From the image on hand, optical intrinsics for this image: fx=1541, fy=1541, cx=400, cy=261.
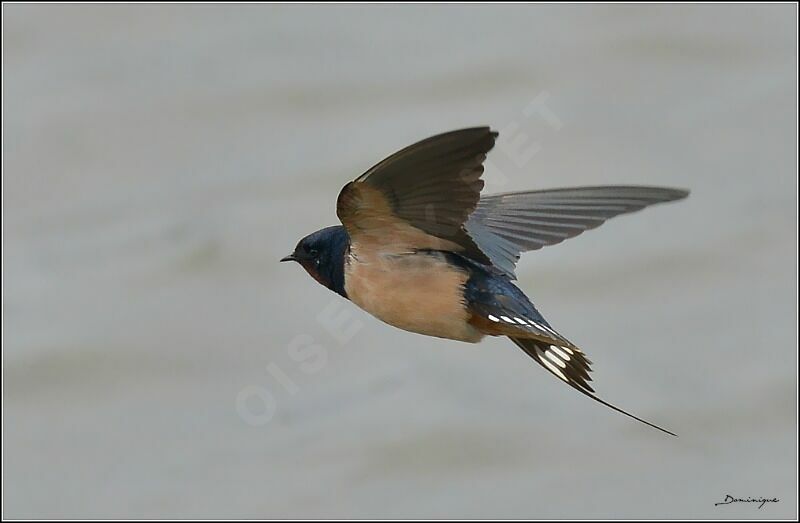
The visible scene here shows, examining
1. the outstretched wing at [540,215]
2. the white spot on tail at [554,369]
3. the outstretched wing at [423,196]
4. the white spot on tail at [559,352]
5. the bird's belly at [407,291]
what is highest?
the outstretched wing at [540,215]

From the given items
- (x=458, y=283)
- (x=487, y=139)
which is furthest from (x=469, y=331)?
(x=487, y=139)

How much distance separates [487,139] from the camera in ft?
6.71

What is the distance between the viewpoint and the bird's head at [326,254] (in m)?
2.46

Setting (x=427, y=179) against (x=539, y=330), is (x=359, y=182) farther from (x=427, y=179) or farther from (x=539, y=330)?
(x=539, y=330)

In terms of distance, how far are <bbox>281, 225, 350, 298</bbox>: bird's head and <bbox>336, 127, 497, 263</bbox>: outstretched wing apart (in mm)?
83

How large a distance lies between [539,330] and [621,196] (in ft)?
0.98

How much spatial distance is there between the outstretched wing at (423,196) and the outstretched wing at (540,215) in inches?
6.2

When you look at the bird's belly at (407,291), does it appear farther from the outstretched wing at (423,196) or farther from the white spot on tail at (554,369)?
the white spot on tail at (554,369)

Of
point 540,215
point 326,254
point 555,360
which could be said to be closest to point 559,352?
point 555,360

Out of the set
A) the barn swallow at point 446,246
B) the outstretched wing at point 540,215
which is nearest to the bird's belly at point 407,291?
the barn swallow at point 446,246

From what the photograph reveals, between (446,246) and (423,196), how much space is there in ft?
0.71

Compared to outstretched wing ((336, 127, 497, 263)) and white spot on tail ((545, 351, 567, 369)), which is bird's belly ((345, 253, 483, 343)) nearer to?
outstretched wing ((336, 127, 497, 263))

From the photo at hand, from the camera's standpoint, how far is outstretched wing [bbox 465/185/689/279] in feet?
8.14

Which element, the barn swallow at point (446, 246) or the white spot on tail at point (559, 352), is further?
the white spot on tail at point (559, 352)
